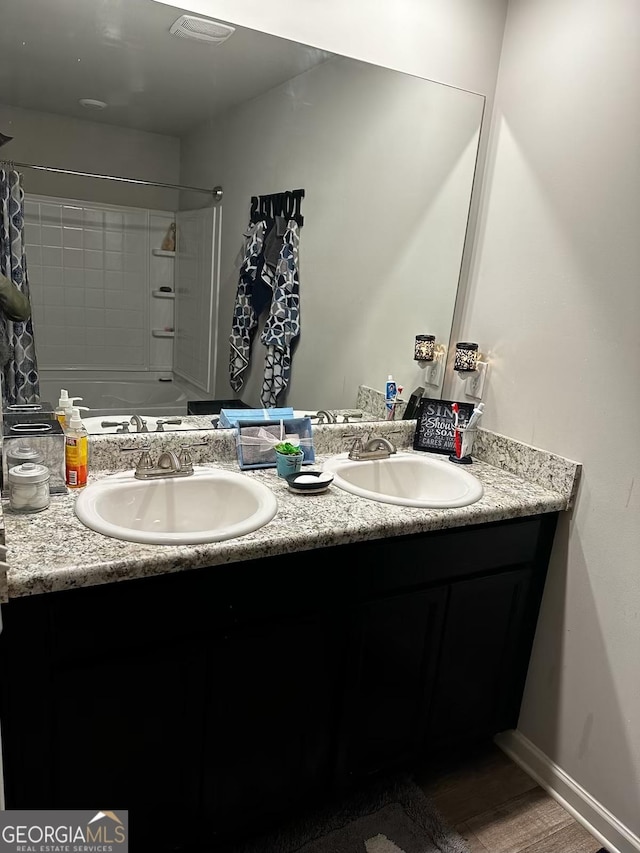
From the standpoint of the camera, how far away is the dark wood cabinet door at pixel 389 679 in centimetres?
151

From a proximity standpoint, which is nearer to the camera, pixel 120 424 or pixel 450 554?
pixel 450 554

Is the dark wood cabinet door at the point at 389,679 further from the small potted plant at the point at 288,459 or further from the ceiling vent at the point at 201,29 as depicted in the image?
the ceiling vent at the point at 201,29

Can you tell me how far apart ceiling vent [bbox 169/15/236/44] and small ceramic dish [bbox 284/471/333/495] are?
1145 millimetres

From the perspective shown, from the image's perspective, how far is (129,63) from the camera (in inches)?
58.6

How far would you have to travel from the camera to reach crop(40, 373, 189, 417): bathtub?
1.58 m

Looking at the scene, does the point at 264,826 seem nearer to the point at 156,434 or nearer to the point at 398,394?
the point at 156,434

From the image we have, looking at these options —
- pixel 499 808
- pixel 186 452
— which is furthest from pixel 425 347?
pixel 499 808

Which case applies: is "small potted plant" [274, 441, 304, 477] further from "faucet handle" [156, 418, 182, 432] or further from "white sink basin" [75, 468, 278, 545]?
"faucet handle" [156, 418, 182, 432]

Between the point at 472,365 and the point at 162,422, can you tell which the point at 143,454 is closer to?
the point at 162,422

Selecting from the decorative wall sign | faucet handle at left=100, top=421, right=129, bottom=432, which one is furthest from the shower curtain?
the decorative wall sign

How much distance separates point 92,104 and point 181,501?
1.00 m

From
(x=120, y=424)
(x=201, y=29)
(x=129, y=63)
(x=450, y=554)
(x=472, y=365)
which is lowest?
(x=450, y=554)

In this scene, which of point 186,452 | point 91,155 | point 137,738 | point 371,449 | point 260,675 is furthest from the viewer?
point 371,449

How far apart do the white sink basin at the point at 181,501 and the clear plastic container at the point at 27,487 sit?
8 cm
